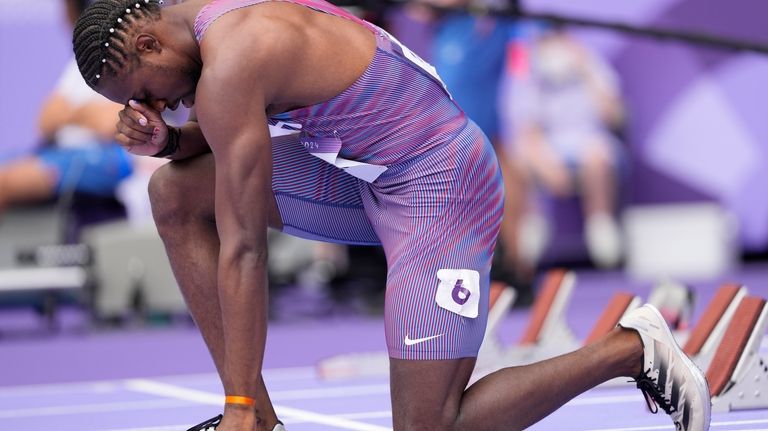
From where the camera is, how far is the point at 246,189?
3020mm

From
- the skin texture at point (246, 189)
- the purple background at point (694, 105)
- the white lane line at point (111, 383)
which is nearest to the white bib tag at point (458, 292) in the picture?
the skin texture at point (246, 189)

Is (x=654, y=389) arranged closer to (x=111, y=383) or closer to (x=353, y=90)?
(x=353, y=90)

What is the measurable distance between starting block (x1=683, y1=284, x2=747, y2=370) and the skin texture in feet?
3.74

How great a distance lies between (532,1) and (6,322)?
472cm

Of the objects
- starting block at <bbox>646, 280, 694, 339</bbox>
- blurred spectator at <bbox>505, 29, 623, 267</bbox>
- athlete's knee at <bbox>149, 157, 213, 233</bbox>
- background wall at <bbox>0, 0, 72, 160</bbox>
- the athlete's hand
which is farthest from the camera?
blurred spectator at <bbox>505, 29, 623, 267</bbox>

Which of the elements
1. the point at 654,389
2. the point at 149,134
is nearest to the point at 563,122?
the point at 654,389

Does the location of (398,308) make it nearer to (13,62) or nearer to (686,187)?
(13,62)

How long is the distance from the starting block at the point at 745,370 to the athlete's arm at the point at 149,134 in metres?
1.80

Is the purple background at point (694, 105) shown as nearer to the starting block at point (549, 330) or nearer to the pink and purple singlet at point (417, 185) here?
the starting block at point (549, 330)

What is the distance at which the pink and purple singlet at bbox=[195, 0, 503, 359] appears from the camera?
3393 millimetres

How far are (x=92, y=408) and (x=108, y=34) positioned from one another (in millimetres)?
2323

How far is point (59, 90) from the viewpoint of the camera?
911 centimetres

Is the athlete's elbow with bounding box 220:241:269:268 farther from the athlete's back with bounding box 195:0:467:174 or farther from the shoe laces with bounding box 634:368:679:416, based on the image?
the shoe laces with bounding box 634:368:679:416

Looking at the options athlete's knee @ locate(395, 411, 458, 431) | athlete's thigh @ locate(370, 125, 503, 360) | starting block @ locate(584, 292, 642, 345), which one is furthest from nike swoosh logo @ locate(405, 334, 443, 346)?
starting block @ locate(584, 292, 642, 345)
